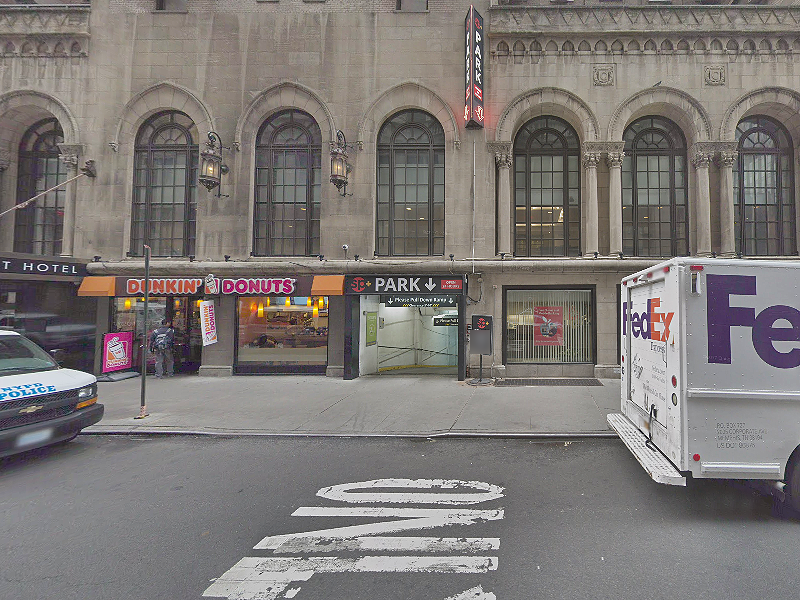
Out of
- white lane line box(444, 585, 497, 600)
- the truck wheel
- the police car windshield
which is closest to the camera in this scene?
white lane line box(444, 585, 497, 600)

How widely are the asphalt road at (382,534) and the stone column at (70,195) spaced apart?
32.8ft

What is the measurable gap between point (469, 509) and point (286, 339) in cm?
1009

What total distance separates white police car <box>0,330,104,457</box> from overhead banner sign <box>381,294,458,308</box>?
8.63m

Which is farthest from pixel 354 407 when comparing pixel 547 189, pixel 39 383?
pixel 547 189

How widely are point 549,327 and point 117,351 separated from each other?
49.0 ft

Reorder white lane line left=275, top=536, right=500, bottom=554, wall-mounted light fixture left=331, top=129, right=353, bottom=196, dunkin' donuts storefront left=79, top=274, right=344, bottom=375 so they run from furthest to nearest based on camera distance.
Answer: dunkin' donuts storefront left=79, top=274, right=344, bottom=375, wall-mounted light fixture left=331, top=129, right=353, bottom=196, white lane line left=275, top=536, right=500, bottom=554

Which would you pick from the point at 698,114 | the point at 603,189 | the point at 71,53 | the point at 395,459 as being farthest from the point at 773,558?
the point at 71,53

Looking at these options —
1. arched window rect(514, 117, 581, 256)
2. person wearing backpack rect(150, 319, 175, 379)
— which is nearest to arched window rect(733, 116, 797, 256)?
arched window rect(514, 117, 581, 256)

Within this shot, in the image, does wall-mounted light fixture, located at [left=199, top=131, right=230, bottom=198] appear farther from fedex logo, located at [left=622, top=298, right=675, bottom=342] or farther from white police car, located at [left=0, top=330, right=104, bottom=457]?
fedex logo, located at [left=622, top=298, right=675, bottom=342]

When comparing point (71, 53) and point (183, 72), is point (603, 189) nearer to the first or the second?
point (183, 72)

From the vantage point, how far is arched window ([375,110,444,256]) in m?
13.4

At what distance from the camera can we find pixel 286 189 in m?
13.7

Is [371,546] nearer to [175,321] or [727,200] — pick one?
[175,321]

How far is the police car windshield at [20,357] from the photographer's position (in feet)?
21.1
